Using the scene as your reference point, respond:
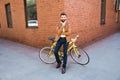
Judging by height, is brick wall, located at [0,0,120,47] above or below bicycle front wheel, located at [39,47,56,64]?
above

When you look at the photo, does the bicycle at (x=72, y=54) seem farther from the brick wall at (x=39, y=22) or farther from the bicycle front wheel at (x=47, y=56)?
the brick wall at (x=39, y=22)

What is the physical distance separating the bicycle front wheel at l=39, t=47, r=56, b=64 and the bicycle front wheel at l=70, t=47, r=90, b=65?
2.41ft

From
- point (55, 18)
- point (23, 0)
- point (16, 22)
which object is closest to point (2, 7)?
point (16, 22)

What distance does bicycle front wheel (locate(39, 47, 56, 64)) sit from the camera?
498 centimetres

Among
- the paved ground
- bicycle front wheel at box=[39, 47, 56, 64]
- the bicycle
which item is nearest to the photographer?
the paved ground

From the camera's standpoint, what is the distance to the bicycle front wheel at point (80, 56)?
4.79 metres

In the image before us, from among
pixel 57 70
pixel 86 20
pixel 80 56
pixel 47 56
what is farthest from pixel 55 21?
pixel 57 70

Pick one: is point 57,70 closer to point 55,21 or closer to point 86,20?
point 55,21

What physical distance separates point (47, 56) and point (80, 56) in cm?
117

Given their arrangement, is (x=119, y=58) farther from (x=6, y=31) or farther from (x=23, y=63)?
(x=6, y=31)

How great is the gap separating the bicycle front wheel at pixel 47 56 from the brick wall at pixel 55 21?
1.28m

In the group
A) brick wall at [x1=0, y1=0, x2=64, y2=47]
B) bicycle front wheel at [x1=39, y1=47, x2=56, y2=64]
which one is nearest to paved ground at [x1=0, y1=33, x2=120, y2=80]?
bicycle front wheel at [x1=39, y1=47, x2=56, y2=64]

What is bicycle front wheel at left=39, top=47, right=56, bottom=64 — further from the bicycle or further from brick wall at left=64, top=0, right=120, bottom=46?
brick wall at left=64, top=0, right=120, bottom=46

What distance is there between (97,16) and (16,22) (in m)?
4.98
